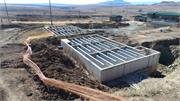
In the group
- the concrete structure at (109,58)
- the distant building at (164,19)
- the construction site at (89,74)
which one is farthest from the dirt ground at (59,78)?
the distant building at (164,19)

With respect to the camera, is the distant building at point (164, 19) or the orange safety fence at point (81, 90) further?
the distant building at point (164, 19)

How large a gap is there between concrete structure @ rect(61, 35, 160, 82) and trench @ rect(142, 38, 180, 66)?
386cm

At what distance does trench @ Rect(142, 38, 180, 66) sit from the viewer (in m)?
18.1

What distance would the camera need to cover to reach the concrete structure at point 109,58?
38.0 feet

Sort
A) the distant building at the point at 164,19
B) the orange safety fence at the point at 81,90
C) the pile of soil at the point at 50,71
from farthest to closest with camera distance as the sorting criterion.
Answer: the distant building at the point at 164,19, the pile of soil at the point at 50,71, the orange safety fence at the point at 81,90

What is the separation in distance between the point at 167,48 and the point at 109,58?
8.43 metres

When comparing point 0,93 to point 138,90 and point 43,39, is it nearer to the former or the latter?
point 138,90

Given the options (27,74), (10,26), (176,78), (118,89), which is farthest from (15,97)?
(10,26)

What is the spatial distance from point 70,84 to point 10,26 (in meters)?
24.5

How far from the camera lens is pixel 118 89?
34.5ft

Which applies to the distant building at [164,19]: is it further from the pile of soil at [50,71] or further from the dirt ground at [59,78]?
the pile of soil at [50,71]

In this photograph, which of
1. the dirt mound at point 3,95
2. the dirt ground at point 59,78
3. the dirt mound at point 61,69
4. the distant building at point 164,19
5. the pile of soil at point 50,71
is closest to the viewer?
the dirt mound at point 3,95

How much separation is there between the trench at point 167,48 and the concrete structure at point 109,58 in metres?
3.86

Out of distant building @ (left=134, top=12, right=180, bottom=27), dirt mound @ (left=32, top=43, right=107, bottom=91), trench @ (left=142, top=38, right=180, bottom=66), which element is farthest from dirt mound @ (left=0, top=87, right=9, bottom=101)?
distant building @ (left=134, top=12, right=180, bottom=27)
